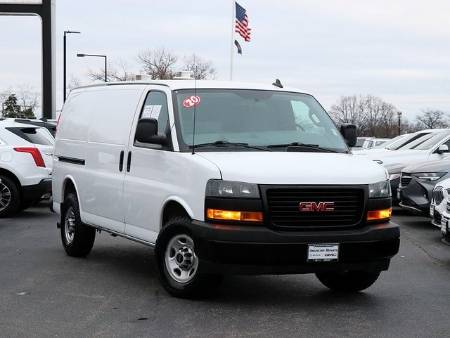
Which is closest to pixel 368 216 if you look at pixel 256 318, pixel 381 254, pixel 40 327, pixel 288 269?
Result: pixel 381 254

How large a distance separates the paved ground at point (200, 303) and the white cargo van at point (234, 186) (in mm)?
351

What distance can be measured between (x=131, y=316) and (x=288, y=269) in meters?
1.33

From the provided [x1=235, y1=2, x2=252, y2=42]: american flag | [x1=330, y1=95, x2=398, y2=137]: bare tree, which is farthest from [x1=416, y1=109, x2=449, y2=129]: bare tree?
[x1=235, y1=2, x2=252, y2=42]: american flag

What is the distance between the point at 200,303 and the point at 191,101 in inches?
75.8

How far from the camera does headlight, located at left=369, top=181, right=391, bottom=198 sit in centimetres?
654

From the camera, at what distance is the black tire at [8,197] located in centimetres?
1350

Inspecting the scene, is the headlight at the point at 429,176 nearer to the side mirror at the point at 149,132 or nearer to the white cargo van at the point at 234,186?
the white cargo van at the point at 234,186

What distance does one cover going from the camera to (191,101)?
723cm

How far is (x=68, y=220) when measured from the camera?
30.8ft

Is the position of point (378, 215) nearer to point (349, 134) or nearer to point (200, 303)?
point (349, 134)

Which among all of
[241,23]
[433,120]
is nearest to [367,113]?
[433,120]

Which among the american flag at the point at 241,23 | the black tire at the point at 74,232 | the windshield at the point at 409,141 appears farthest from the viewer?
the american flag at the point at 241,23

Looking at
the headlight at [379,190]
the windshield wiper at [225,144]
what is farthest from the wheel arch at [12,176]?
the headlight at [379,190]

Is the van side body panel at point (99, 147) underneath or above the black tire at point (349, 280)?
above
